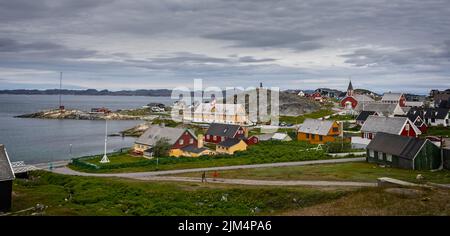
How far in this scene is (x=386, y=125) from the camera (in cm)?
6269

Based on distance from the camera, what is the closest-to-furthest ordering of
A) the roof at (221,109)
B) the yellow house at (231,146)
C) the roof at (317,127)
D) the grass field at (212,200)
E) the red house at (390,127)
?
the grass field at (212,200) → the red house at (390,127) → the yellow house at (231,146) → the roof at (317,127) → the roof at (221,109)

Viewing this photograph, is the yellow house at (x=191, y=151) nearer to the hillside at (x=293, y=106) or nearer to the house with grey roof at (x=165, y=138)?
the house with grey roof at (x=165, y=138)

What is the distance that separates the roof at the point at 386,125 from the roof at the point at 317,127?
5.83 m

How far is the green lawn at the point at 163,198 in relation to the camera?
27438 mm

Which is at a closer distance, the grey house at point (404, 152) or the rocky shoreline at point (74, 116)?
the grey house at point (404, 152)

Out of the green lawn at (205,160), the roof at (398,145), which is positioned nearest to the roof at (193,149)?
the green lawn at (205,160)

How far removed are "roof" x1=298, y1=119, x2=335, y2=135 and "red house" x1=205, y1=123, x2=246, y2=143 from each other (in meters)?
11.2

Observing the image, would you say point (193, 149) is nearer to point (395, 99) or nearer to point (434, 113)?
point (434, 113)

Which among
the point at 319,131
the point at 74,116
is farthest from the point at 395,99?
the point at 74,116

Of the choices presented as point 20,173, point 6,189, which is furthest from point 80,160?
point 6,189

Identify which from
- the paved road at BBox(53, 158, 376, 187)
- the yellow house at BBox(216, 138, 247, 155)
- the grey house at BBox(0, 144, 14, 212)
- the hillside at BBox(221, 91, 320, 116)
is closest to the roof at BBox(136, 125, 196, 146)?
the yellow house at BBox(216, 138, 247, 155)

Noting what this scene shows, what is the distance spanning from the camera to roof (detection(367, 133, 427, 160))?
4075cm

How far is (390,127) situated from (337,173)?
2689 centimetres

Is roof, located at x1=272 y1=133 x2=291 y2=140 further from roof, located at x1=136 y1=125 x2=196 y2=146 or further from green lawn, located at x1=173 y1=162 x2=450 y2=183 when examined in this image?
green lawn, located at x1=173 y1=162 x2=450 y2=183
